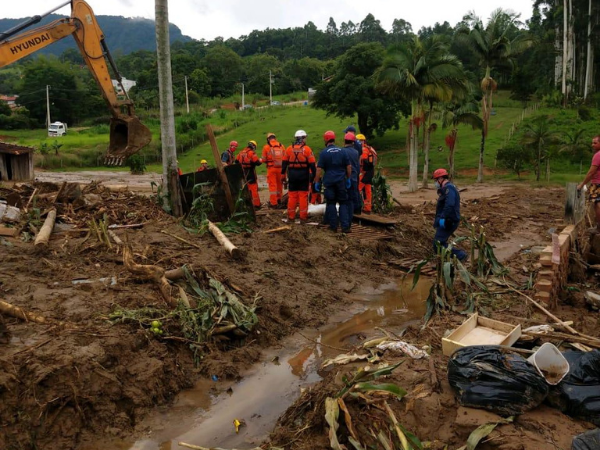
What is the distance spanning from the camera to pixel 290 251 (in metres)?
9.41

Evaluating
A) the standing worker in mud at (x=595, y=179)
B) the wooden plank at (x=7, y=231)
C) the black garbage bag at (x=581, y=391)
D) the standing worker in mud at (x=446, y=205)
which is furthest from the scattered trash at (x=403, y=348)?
the wooden plank at (x=7, y=231)

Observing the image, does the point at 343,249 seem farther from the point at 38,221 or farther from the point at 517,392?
the point at 517,392

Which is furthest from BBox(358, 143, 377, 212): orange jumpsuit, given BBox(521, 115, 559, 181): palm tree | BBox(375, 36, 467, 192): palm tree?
BBox(521, 115, 559, 181): palm tree

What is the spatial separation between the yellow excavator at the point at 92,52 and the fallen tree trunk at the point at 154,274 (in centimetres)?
461

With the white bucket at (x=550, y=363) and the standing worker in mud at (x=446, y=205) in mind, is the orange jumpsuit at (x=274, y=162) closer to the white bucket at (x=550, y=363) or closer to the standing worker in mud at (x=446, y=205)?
the standing worker in mud at (x=446, y=205)

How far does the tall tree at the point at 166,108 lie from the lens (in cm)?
997

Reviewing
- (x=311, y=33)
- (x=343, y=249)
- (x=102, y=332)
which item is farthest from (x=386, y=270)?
(x=311, y=33)

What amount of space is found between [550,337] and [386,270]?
476 centimetres

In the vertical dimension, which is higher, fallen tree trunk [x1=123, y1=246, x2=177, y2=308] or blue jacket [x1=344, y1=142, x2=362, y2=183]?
blue jacket [x1=344, y1=142, x2=362, y2=183]

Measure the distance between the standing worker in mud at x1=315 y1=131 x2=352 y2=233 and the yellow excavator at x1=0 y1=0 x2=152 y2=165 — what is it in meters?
3.79

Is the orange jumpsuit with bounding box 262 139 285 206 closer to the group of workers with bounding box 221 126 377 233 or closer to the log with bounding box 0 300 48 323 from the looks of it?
the group of workers with bounding box 221 126 377 233

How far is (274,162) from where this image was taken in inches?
479

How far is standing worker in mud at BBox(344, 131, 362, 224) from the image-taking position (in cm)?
1069

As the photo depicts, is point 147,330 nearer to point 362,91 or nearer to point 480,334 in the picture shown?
point 480,334
